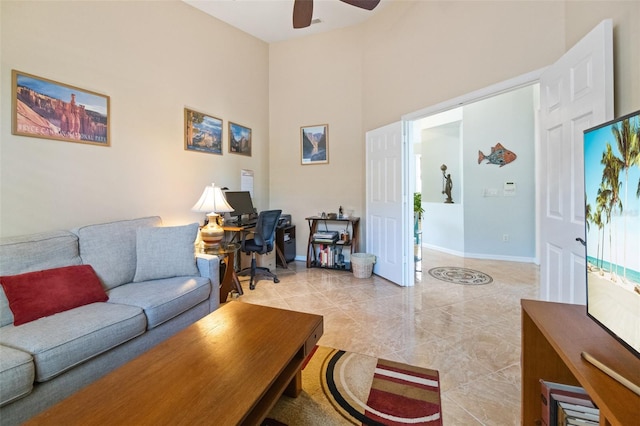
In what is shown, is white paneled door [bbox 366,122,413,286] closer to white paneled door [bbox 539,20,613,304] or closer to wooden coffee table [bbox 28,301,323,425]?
white paneled door [bbox 539,20,613,304]

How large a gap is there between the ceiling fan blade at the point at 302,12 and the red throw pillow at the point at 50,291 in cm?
277

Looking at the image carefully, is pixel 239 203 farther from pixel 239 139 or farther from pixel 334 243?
pixel 334 243

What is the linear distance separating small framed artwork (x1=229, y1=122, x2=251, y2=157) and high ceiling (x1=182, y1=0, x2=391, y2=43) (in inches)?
53.9

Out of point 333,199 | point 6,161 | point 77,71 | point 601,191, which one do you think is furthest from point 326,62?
point 601,191

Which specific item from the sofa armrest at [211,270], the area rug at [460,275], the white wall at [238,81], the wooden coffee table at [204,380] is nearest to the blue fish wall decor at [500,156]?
the area rug at [460,275]

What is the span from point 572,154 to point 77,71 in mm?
3610

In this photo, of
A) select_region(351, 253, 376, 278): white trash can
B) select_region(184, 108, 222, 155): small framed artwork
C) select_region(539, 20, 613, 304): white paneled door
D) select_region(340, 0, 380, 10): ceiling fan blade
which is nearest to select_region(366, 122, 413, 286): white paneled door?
select_region(351, 253, 376, 278): white trash can

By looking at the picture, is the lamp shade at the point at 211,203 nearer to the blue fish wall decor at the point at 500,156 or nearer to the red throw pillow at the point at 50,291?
the red throw pillow at the point at 50,291

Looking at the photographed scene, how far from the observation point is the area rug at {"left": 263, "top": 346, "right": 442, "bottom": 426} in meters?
1.38

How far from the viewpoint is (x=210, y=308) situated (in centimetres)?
232

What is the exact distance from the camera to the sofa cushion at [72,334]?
4.17 feet

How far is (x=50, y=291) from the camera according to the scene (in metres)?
1.62

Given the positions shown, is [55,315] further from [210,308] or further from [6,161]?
[6,161]

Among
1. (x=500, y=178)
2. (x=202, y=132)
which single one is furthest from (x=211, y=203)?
(x=500, y=178)
